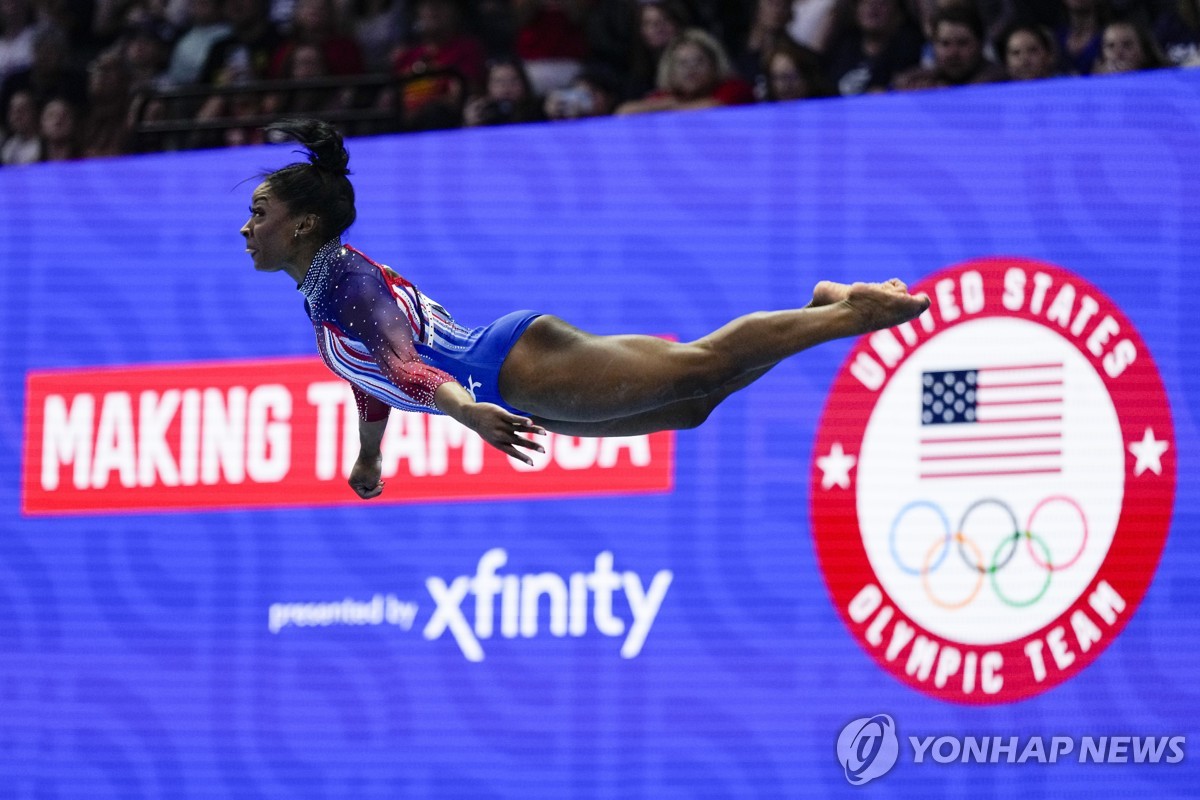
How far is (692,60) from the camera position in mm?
8609

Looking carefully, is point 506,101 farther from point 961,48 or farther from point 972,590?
point 972,590

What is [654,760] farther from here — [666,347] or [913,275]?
[666,347]

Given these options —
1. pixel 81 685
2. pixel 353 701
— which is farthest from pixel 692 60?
pixel 81 685

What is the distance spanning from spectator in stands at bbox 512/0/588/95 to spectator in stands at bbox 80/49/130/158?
7.75 feet

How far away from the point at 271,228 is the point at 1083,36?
404 centimetres

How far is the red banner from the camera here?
850 centimetres

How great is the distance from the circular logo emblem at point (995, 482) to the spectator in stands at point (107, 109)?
4498mm

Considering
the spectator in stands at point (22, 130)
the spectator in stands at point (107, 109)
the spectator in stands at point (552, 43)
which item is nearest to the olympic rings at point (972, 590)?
the spectator in stands at point (552, 43)

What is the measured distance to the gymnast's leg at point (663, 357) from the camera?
18.1 ft

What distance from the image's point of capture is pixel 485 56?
9.56 metres

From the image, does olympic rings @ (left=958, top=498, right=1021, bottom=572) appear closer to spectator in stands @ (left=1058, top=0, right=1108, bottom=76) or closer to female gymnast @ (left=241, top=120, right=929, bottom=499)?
spectator in stands @ (left=1058, top=0, right=1108, bottom=76)

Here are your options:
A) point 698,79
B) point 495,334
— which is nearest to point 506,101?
point 698,79

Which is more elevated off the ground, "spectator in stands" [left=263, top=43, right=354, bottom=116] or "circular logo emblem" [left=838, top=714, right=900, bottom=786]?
"spectator in stands" [left=263, top=43, right=354, bottom=116]

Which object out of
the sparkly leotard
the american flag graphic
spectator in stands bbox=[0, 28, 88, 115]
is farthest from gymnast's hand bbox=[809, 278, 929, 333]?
spectator in stands bbox=[0, 28, 88, 115]
